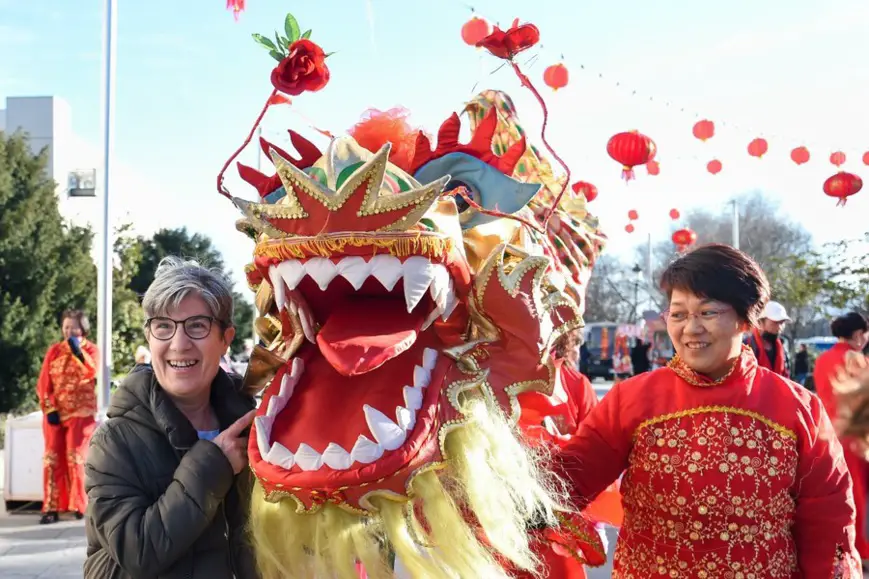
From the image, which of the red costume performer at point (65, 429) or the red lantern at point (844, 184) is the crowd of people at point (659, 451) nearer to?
the red costume performer at point (65, 429)

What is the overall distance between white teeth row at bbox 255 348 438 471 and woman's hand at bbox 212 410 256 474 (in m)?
0.12

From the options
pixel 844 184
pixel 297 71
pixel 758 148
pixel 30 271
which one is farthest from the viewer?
pixel 30 271

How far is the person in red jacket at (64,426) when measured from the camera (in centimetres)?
580

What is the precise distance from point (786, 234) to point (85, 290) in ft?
82.6

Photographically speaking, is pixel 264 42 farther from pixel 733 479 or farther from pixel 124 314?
pixel 124 314

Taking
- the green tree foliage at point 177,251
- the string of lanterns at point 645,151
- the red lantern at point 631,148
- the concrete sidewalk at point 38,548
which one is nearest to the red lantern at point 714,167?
the string of lanterns at point 645,151

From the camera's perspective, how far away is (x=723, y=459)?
1.83 metres

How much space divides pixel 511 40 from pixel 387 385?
1205mm

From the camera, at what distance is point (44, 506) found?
5844 millimetres

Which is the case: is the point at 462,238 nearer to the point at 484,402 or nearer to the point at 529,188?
the point at 529,188

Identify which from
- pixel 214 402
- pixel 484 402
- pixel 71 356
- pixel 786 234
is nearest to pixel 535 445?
pixel 484 402

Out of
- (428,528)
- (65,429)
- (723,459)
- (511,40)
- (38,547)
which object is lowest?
(38,547)

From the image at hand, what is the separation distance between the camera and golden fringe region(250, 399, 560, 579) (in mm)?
1616

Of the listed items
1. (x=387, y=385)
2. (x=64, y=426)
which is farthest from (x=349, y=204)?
(x=64, y=426)
